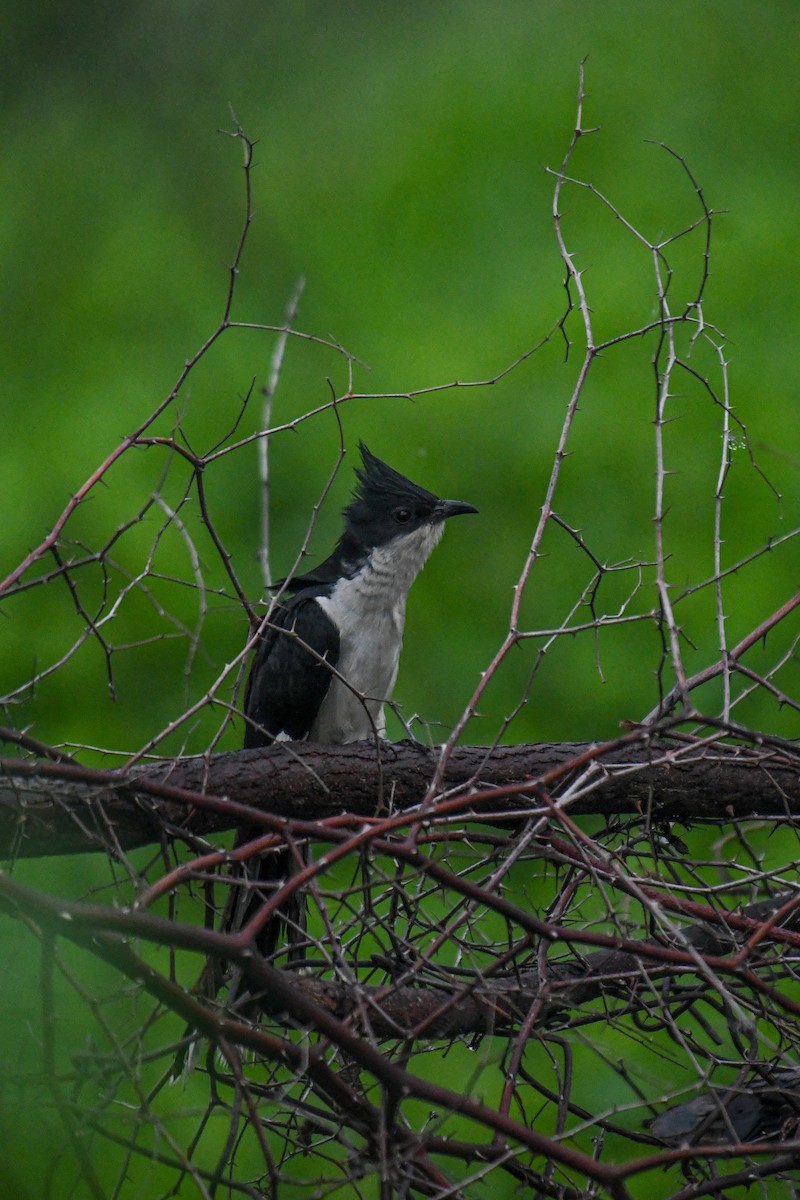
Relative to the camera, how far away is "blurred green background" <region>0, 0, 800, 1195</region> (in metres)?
7.62

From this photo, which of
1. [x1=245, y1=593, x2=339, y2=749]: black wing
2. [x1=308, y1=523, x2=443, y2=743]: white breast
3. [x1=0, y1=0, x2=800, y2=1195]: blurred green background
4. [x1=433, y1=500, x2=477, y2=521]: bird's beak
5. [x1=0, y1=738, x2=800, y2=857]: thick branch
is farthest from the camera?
[x1=0, y1=0, x2=800, y2=1195]: blurred green background

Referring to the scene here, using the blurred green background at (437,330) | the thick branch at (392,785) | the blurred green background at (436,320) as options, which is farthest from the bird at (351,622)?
the blurred green background at (436,320)

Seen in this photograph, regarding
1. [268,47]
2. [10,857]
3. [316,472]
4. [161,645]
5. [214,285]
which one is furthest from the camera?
[214,285]

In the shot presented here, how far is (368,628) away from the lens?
4.80m

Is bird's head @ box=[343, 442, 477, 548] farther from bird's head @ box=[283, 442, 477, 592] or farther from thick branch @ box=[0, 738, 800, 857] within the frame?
thick branch @ box=[0, 738, 800, 857]

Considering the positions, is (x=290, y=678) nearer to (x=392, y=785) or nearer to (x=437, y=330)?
(x=392, y=785)

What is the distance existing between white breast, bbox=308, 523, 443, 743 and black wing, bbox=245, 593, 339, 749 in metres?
0.06

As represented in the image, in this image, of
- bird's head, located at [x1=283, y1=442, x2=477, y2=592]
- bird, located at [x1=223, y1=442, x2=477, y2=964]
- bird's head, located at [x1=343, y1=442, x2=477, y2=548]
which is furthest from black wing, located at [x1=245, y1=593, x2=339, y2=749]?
bird's head, located at [x1=343, y1=442, x2=477, y2=548]

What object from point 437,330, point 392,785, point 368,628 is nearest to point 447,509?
point 368,628

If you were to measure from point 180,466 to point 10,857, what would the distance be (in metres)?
6.18

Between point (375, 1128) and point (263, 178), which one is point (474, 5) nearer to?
point (263, 178)

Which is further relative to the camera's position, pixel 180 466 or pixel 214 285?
pixel 214 285

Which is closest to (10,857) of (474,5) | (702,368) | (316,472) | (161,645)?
(161,645)

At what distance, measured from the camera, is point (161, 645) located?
776cm
